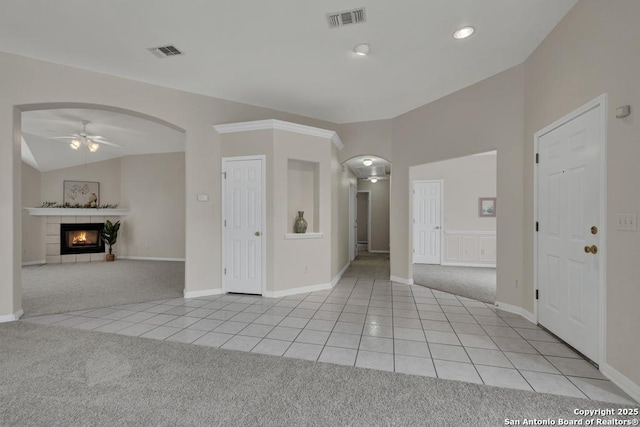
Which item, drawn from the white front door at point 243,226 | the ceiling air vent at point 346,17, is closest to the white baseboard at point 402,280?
the white front door at point 243,226

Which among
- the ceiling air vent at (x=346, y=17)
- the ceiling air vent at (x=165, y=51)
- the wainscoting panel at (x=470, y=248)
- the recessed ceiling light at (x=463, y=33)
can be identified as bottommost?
the wainscoting panel at (x=470, y=248)

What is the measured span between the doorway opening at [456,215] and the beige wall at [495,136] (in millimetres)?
2011

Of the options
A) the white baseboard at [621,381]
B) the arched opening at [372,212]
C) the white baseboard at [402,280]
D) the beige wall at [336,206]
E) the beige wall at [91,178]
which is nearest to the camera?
the white baseboard at [621,381]

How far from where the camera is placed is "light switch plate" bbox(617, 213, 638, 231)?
1.87 meters

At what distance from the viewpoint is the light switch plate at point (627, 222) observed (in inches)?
73.5

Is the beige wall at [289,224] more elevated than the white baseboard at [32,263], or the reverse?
the beige wall at [289,224]

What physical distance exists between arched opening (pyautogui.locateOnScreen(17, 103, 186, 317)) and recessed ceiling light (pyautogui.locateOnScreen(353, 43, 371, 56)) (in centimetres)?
370

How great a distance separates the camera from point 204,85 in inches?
158

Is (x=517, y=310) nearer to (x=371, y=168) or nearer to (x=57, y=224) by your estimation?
(x=371, y=168)

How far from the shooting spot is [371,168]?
801cm

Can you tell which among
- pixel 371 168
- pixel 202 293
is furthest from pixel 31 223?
pixel 371 168

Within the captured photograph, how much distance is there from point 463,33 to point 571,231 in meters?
2.15

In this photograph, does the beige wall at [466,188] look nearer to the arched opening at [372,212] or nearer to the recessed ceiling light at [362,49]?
the arched opening at [372,212]

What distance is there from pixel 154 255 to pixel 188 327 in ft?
18.9
